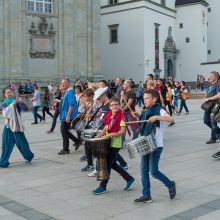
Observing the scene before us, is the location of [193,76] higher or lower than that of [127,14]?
lower

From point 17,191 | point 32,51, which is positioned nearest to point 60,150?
point 17,191

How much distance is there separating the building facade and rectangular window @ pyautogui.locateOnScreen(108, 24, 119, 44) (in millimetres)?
13477

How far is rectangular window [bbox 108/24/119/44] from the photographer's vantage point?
50625 mm

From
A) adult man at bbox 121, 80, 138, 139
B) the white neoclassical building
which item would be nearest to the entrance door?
the white neoclassical building

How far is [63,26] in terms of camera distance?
35250 millimetres

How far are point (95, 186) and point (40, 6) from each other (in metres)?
29.1

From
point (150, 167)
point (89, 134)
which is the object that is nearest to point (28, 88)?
point (89, 134)

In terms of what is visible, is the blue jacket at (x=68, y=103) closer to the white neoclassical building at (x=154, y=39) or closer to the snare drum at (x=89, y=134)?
the snare drum at (x=89, y=134)

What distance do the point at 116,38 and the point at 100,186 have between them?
45.2m

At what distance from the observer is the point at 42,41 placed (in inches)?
1346

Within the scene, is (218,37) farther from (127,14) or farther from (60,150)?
(60,150)

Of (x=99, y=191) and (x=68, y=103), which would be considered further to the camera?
(x=68, y=103)

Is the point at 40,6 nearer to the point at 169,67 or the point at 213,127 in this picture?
the point at 169,67

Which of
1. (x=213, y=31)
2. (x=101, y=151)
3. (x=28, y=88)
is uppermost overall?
(x=213, y=31)
